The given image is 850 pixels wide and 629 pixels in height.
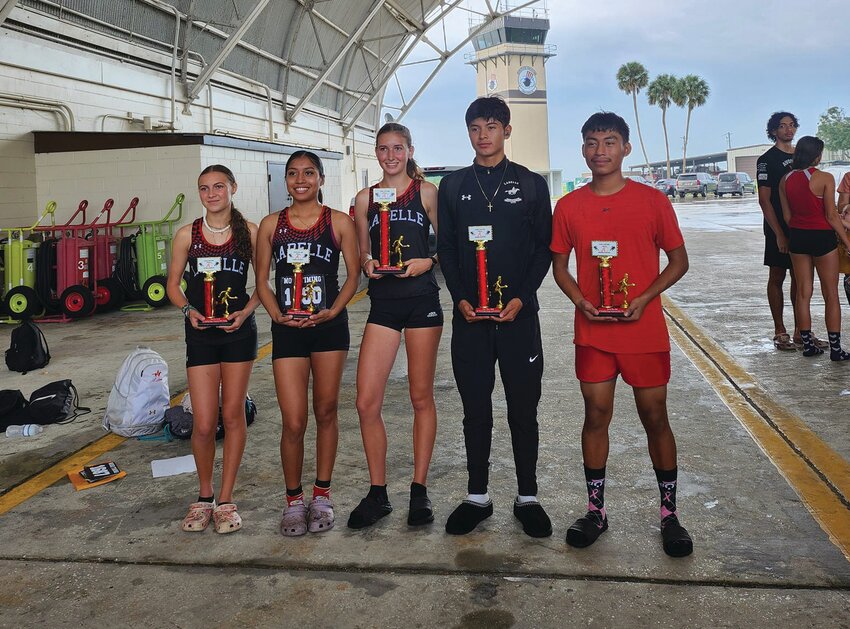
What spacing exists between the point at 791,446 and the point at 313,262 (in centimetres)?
286

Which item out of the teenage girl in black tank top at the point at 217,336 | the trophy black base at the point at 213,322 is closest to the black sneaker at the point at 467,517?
the teenage girl in black tank top at the point at 217,336

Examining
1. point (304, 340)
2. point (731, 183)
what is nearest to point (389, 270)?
point (304, 340)

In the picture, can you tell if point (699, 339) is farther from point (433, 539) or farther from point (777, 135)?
point (433, 539)

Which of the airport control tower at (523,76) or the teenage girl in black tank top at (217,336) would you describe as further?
the airport control tower at (523,76)

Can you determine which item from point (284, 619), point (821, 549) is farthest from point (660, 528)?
point (284, 619)

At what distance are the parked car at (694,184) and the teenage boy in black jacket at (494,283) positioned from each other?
150ft

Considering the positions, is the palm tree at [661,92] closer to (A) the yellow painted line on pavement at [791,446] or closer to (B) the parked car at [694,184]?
(B) the parked car at [694,184]

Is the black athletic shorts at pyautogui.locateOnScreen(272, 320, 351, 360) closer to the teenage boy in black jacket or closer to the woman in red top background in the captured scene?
the teenage boy in black jacket

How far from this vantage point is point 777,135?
661cm

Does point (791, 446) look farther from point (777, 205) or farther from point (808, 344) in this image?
point (777, 205)

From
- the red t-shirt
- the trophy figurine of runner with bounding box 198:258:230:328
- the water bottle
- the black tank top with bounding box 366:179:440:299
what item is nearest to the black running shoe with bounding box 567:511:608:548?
the red t-shirt

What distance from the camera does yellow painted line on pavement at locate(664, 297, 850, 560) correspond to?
3.53 m

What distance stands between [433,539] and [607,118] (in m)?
1.94

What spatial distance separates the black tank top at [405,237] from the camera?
11.8ft
